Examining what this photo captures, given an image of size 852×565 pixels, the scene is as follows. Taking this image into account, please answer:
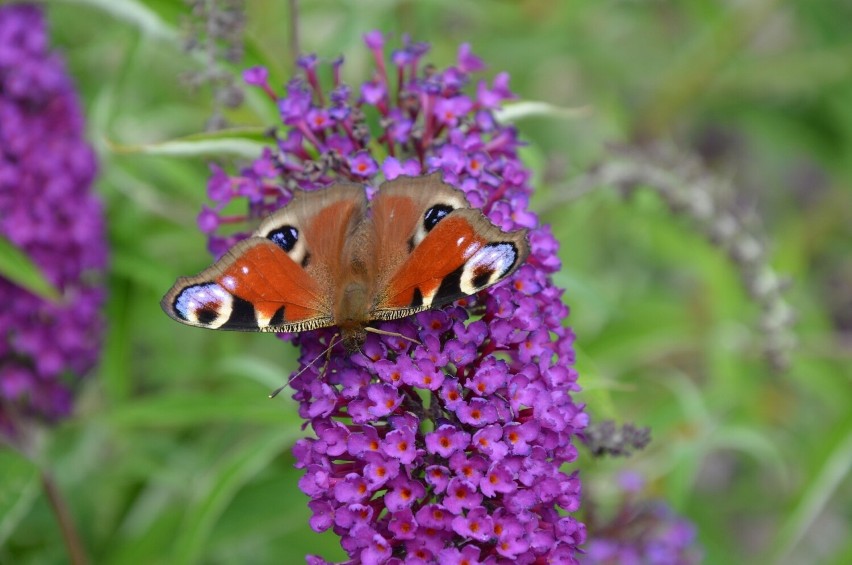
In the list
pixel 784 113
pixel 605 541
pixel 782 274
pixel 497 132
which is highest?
pixel 784 113

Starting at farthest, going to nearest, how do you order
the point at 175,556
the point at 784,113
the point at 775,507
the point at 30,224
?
the point at 784,113 < the point at 775,507 < the point at 30,224 < the point at 175,556

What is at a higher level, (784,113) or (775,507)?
(784,113)

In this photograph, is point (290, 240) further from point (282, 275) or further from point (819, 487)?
point (819, 487)

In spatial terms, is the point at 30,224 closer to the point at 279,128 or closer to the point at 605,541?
the point at 279,128

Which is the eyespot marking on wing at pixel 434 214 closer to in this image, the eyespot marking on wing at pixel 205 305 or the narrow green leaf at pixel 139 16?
the eyespot marking on wing at pixel 205 305

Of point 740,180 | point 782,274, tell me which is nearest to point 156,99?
point 782,274

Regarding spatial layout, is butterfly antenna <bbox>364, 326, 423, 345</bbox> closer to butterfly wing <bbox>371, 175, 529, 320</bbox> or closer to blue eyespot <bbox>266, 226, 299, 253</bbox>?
butterfly wing <bbox>371, 175, 529, 320</bbox>

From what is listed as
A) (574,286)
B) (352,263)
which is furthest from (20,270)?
(574,286)
